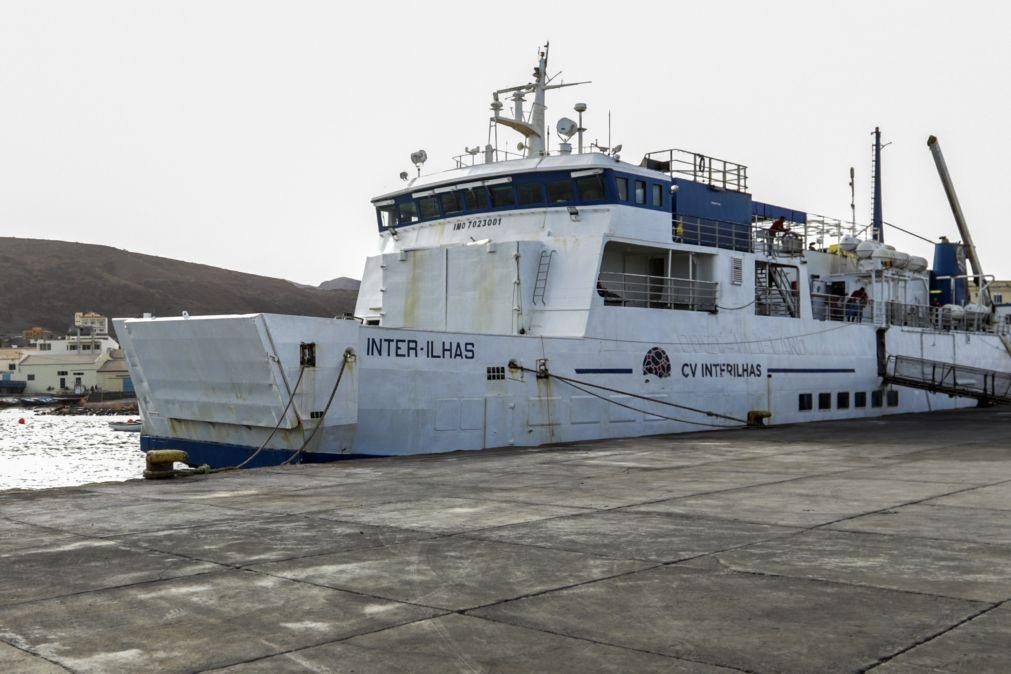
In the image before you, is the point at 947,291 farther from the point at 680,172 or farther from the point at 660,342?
the point at 660,342

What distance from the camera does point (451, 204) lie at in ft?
76.1

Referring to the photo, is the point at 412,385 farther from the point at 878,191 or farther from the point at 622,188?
the point at 878,191

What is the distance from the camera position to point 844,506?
31.9ft

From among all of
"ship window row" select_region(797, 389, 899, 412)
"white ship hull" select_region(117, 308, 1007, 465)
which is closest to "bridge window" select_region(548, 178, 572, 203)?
"white ship hull" select_region(117, 308, 1007, 465)

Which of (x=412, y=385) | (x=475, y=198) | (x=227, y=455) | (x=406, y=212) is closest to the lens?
(x=412, y=385)

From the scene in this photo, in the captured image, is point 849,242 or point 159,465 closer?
point 159,465

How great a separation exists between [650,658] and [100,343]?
429 feet

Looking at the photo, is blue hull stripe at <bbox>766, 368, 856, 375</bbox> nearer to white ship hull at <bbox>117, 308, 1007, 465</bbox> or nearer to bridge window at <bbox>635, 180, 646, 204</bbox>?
white ship hull at <bbox>117, 308, 1007, 465</bbox>

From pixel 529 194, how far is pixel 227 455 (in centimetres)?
921

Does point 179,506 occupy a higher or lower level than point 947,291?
lower

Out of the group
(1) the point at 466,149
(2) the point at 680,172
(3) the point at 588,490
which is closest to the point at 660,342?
(2) the point at 680,172

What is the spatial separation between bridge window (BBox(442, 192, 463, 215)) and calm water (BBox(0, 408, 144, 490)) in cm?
1308

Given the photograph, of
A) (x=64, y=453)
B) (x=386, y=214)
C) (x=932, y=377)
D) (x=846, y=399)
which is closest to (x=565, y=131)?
(x=386, y=214)

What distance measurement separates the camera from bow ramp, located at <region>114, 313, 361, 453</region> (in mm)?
15617
